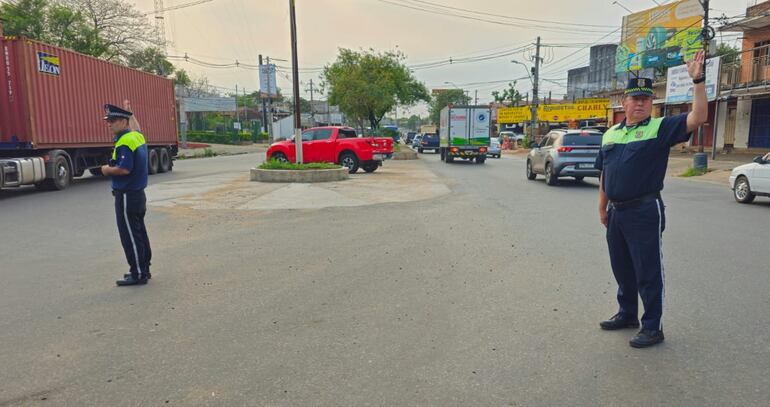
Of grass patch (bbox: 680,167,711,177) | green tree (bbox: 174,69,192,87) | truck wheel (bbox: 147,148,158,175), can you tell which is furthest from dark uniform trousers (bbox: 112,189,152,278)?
green tree (bbox: 174,69,192,87)

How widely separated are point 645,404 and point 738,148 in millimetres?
30586

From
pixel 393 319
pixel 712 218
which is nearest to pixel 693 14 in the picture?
pixel 712 218

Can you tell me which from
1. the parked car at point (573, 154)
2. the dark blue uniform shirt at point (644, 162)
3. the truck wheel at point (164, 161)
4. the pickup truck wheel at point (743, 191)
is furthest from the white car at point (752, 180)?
the truck wheel at point (164, 161)

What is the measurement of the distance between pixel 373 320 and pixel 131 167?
3.04 m

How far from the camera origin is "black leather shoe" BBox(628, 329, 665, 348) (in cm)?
379

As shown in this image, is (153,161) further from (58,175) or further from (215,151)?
(215,151)

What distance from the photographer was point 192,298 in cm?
501

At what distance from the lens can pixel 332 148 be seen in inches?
771

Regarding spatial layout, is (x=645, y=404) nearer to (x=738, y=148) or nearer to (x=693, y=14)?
(x=738, y=148)

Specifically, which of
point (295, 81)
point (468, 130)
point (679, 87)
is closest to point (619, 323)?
point (295, 81)

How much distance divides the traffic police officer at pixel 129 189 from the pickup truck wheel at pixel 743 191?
12.0 m

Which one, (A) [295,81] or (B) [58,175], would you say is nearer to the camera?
(B) [58,175]

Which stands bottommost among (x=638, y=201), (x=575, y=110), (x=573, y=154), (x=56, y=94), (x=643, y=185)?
(x=573, y=154)

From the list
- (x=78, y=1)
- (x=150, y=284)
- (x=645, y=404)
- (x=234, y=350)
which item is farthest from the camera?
(x=78, y=1)
